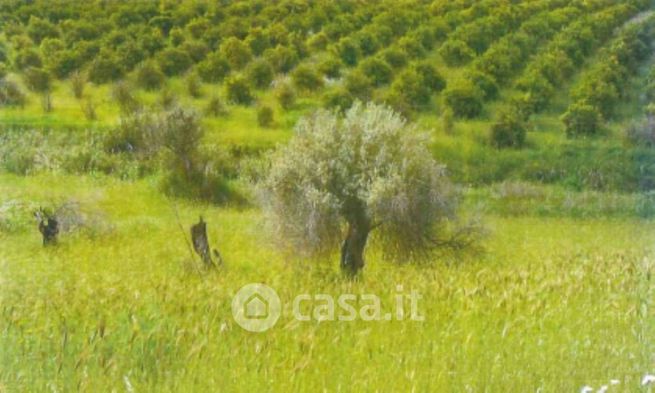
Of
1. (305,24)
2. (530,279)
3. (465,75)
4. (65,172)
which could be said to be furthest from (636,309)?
(65,172)

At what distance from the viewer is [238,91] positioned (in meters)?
4.24

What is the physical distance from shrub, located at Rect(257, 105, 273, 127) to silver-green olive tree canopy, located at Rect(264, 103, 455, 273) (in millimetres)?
161

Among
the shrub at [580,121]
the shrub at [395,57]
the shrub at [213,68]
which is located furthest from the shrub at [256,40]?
the shrub at [580,121]

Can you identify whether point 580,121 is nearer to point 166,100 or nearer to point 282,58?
point 282,58

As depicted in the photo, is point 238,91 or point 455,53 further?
point 455,53

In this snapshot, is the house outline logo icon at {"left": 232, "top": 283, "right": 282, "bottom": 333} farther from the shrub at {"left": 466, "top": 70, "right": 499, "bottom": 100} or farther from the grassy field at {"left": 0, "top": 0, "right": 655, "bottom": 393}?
the shrub at {"left": 466, "top": 70, "right": 499, "bottom": 100}

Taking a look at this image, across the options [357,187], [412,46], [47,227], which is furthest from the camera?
[412,46]

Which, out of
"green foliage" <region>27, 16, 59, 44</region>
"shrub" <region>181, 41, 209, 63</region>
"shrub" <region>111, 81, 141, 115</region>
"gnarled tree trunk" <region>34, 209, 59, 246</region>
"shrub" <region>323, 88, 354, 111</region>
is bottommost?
"gnarled tree trunk" <region>34, 209, 59, 246</region>

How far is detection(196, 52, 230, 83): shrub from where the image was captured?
166 inches

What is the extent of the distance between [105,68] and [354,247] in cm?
152

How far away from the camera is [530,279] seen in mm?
4137

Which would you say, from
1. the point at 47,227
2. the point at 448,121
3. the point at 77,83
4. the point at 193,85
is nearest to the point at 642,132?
the point at 448,121

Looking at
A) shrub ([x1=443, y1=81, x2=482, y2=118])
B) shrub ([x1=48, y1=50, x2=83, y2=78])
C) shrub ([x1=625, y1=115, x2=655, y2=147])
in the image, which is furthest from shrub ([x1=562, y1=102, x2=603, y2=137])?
shrub ([x1=48, y1=50, x2=83, y2=78])

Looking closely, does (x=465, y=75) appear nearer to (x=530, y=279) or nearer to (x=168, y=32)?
(x=530, y=279)
